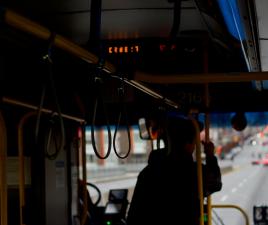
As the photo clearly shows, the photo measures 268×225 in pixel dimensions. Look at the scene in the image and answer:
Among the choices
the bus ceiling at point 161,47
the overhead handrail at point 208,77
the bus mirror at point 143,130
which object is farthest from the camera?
the bus mirror at point 143,130

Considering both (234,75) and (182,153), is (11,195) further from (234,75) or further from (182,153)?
(234,75)

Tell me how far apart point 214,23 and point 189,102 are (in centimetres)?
76

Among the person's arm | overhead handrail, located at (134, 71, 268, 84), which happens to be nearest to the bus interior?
overhead handrail, located at (134, 71, 268, 84)

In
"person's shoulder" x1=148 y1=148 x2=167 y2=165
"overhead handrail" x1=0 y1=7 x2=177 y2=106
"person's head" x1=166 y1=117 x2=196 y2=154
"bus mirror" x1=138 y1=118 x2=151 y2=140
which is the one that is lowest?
"person's shoulder" x1=148 y1=148 x2=167 y2=165

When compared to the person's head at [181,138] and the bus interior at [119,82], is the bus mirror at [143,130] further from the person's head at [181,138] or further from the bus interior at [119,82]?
the person's head at [181,138]

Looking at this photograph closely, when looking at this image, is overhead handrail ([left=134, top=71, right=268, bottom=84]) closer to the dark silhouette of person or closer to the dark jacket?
the dark silhouette of person

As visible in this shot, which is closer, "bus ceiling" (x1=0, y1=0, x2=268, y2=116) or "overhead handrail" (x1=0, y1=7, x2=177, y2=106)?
"overhead handrail" (x1=0, y1=7, x2=177, y2=106)

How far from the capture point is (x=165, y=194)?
11.6 ft

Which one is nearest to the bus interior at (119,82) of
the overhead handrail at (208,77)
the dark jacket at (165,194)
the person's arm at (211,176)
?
the overhead handrail at (208,77)

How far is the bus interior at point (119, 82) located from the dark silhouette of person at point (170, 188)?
247 millimetres

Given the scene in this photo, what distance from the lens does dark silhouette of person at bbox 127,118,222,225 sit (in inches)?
139

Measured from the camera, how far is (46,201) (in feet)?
17.7

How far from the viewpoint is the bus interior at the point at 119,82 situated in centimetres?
278

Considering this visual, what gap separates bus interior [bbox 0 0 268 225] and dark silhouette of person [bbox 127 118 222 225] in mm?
247
